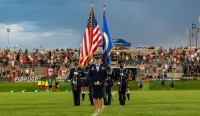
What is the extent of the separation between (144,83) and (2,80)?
23074mm

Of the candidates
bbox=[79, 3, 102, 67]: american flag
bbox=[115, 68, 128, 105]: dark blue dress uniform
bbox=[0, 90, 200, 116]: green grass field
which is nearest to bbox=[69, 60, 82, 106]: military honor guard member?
bbox=[0, 90, 200, 116]: green grass field

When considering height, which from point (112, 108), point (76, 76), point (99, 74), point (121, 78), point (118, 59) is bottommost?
point (112, 108)

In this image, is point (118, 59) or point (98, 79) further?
point (118, 59)

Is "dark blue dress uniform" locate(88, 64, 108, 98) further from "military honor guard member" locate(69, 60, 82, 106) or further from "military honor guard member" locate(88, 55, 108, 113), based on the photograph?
"military honor guard member" locate(69, 60, 82, 106)

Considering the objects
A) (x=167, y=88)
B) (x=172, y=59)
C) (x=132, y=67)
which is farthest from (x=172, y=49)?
(x=167, y=88)

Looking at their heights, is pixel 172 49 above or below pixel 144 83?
above

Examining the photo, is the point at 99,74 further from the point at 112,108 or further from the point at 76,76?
the point at 76,76

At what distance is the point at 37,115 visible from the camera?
1992 cm

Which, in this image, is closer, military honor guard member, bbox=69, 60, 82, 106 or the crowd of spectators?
military honor guard member, bbox=69, 60, 82, 106

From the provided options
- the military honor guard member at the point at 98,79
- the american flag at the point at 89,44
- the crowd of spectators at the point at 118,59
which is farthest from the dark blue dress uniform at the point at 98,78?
the crowd of spectators at the point at 118,59

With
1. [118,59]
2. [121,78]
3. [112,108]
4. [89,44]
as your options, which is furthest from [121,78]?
[118,59]

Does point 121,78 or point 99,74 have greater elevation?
point 99,74

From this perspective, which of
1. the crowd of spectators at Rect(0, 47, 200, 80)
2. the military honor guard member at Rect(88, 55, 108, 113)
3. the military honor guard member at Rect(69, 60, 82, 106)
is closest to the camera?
the military honor guard member at Rect(88, 55, 108, 113)

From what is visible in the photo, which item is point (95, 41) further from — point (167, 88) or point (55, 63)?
point (55, 63)
